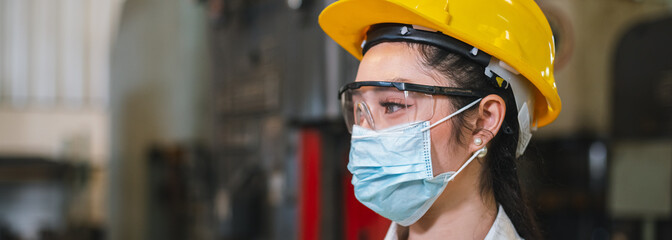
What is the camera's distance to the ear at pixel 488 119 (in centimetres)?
102

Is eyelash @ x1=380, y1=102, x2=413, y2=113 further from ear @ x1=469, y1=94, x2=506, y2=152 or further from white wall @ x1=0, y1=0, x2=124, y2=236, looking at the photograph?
white wall @ x1=0, y1=0, x2=124, y2=236

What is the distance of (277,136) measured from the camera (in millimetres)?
3627

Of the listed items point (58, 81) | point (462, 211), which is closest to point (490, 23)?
point (462, 211)

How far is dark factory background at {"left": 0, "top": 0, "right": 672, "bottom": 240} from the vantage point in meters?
3.13

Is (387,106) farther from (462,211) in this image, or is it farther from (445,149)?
(462,211)

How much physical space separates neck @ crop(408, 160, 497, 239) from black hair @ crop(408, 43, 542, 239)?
0.08 feet

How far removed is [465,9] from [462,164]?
0.28 m

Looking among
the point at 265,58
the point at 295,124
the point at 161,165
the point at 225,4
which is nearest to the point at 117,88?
the point at 161,165

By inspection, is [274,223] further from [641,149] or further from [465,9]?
[465,9]

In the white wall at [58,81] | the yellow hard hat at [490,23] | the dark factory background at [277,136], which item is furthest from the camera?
the white wall at [58,81]

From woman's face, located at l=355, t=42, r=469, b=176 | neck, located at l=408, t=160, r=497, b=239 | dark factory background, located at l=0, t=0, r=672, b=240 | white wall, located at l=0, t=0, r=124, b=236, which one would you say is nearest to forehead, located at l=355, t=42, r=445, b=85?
woman's face, located at l=355, t=42, r=469, b=176

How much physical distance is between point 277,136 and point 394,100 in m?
2.66

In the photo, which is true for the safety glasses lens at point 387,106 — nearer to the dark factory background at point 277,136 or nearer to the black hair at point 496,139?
the black hair at point 496,139

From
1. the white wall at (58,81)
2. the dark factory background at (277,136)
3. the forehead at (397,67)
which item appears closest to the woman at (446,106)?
the forehead at (397,67)
